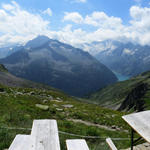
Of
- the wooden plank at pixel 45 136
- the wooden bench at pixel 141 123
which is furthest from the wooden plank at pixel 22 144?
the wooden bench at pixel 141 123

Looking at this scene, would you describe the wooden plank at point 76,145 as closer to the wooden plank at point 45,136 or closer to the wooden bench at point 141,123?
the wooden plank at point 45,136

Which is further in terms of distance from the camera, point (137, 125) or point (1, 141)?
point (1, 141)

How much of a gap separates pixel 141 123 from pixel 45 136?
3.02 metres

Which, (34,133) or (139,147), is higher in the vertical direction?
(34,133)

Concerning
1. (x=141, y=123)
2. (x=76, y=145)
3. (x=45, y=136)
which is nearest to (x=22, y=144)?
(x=45, y=136)

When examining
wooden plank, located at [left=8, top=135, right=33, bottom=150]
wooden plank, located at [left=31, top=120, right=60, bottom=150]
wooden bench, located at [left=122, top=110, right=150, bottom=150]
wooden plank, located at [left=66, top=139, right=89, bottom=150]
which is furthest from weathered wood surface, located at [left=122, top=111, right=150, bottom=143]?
wooden plank, located at [left=8, top=135, right=33, bottom=150]

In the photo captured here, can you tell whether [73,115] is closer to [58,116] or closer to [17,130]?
[58,116]

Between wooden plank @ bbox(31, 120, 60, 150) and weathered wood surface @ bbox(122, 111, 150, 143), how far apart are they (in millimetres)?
2371

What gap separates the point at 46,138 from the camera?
156 inches

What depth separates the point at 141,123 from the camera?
16.4ft

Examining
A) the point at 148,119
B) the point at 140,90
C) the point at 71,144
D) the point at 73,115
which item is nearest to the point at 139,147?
the point at 148,119

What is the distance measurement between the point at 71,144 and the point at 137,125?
83.4 inches

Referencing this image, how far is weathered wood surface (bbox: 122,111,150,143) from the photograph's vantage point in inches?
176

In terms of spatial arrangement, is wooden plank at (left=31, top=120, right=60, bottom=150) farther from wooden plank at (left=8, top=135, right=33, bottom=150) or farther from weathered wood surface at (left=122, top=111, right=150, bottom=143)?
weathered wood surface at (left=122, top=111, right=150, bottom=143)
